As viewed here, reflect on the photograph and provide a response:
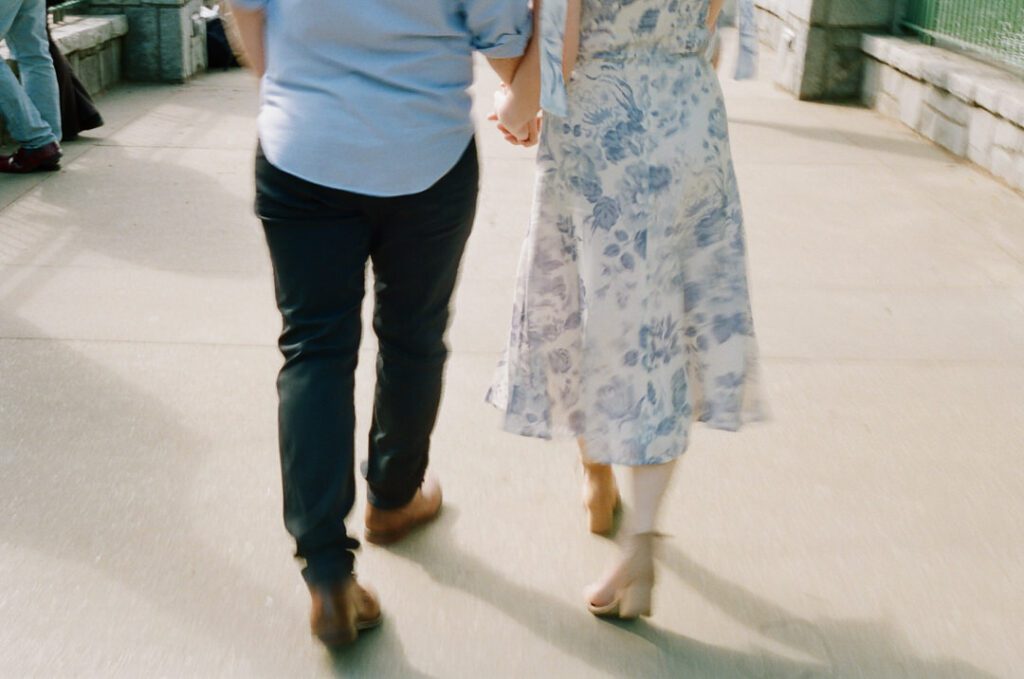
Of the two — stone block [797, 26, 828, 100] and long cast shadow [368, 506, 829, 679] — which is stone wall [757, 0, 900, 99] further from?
long cast shadow [368, 506, 829, 679]

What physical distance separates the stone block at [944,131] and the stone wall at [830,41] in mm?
1325

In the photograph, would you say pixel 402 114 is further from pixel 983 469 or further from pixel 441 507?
pixel 983 469

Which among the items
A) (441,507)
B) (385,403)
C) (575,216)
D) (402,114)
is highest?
(402,114)

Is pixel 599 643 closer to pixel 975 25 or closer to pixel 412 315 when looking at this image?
pixel 412 315

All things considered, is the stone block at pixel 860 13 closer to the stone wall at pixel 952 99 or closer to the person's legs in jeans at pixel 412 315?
the stone wall at pixel 952 99

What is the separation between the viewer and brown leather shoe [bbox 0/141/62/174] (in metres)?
6.10

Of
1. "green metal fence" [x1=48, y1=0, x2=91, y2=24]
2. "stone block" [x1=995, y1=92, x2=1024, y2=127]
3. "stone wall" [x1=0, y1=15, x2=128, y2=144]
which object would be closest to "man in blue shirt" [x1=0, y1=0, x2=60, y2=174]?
"stone wall" [x1=0, y1=15, x2=128, y2=144]

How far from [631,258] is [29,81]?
191 inches

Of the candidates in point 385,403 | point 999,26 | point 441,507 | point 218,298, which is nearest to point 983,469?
point 441,507

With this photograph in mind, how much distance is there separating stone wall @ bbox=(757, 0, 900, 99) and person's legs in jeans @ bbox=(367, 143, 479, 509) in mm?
6496

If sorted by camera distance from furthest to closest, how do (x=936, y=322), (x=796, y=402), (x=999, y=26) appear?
1. (x=999, y=26)
2. (x=936, y=322)
3. (x=796, y=402)

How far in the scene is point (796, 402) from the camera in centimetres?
382

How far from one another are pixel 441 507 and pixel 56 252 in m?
2.53

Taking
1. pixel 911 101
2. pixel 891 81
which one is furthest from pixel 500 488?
pixel 891 81
